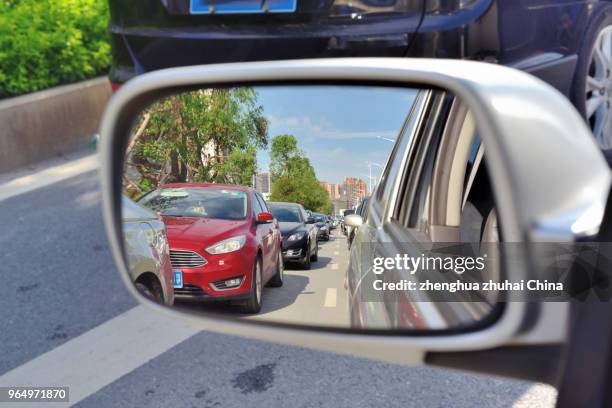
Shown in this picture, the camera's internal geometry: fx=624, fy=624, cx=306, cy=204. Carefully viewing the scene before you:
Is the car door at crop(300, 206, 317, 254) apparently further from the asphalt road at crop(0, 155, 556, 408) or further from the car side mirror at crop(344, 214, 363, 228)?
the asphalt road at crop(0, 155, 556, 408)

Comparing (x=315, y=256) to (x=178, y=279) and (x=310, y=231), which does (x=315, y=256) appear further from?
(x=178, y=279)

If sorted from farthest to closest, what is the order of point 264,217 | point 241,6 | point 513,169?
point 241,6
point 264,217
point 513,169

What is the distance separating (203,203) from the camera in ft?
3.92

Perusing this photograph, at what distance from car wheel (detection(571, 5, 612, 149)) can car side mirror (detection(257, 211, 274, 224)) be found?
9.42 ft

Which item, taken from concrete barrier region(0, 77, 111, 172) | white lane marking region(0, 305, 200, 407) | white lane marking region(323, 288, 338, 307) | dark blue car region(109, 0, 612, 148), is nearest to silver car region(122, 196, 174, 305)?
white lane marking region(323, 288, 338, 307)

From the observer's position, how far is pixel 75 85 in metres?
7.37

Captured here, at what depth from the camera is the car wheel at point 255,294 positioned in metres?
1.18

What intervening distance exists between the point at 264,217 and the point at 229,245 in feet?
0.61

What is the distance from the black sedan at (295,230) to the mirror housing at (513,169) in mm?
132

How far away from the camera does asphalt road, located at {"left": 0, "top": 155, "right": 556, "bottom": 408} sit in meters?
2.70

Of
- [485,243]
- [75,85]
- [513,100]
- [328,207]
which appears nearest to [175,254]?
[328,207]

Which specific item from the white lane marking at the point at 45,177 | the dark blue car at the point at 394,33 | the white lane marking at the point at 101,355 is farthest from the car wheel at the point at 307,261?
the white lane marking at the point at 45,177

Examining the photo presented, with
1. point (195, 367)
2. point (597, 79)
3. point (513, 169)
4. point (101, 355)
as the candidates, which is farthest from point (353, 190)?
point (597, 79)

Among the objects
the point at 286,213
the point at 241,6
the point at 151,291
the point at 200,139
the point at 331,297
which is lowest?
the point at 151,291
